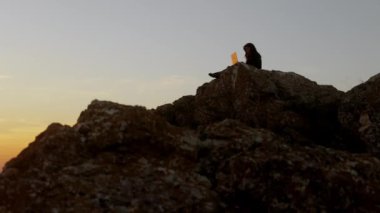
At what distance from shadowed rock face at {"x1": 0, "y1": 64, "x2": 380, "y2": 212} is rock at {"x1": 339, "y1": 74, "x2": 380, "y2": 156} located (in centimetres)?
6

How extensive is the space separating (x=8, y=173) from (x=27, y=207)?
1114mm

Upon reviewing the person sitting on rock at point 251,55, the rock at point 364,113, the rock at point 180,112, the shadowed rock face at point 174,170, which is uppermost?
the person sitting on rock at point 251,55

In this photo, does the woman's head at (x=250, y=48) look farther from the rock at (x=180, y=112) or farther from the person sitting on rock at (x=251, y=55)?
the rock at (x=180, y=112)

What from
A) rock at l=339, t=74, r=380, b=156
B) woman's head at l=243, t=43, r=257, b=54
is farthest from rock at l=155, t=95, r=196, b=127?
woman's head at l=243, t=43, r=257, b=54

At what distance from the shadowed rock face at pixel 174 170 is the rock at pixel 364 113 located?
0.18 feet

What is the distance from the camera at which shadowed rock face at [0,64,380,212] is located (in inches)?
368

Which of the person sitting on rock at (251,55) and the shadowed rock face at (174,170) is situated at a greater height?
the person sitting on rock at (251,55)

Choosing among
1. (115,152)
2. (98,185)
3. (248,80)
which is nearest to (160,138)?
(115,152)

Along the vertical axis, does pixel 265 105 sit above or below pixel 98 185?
above

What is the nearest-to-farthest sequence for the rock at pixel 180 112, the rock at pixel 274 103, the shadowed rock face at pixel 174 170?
1. the shadowed rock face at pixel 174 170
2. the rock at pixel 274 103
3. the rock at pixel 180 112

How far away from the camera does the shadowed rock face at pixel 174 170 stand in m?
9.35

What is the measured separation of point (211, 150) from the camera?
37.3 feet

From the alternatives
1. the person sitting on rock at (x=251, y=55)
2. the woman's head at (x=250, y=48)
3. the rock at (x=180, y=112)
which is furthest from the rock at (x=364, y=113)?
the woman's head at (x=250, y=48)

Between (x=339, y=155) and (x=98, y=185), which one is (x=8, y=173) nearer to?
(x=98, y=185)
